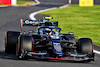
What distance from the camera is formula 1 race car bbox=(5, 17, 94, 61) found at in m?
11.3

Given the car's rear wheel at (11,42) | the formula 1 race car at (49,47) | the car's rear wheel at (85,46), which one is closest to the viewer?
the formula 1 race car at (49,47)

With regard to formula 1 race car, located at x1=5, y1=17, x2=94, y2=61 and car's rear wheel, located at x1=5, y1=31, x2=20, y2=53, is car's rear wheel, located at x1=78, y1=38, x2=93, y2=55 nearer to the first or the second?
formula 1 race car, located at x1=5, y1=17, x2=94, y2=61

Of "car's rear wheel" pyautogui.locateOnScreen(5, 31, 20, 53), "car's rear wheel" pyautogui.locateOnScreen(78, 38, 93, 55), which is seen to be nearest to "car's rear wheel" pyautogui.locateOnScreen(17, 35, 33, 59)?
"car's rear wheel" pyautogui.locateOnScreen(5, 31, 20, 53)

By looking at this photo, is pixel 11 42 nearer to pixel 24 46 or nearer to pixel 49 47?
pixel 24 46

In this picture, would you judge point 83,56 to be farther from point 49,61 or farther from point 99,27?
point 99,27

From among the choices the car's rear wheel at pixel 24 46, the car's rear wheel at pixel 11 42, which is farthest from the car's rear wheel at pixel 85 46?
the car's rear wheel at pixel 11 42

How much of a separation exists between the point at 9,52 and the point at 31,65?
2.40 m

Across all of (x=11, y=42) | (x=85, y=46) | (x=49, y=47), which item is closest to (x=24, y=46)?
(x=49, y=47)

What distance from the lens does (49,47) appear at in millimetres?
11805

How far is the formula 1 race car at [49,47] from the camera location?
1127 cm

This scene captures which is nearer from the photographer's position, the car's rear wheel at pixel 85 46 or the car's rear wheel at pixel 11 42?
the car's rear wheel at pixel 85 46

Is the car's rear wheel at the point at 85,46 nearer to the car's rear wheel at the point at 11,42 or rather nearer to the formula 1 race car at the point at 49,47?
the formula 1 race car at the point at 49,47

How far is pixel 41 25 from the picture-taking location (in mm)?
14562

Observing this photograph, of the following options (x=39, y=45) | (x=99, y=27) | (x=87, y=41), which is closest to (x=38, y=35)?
(x=39, y=45)
